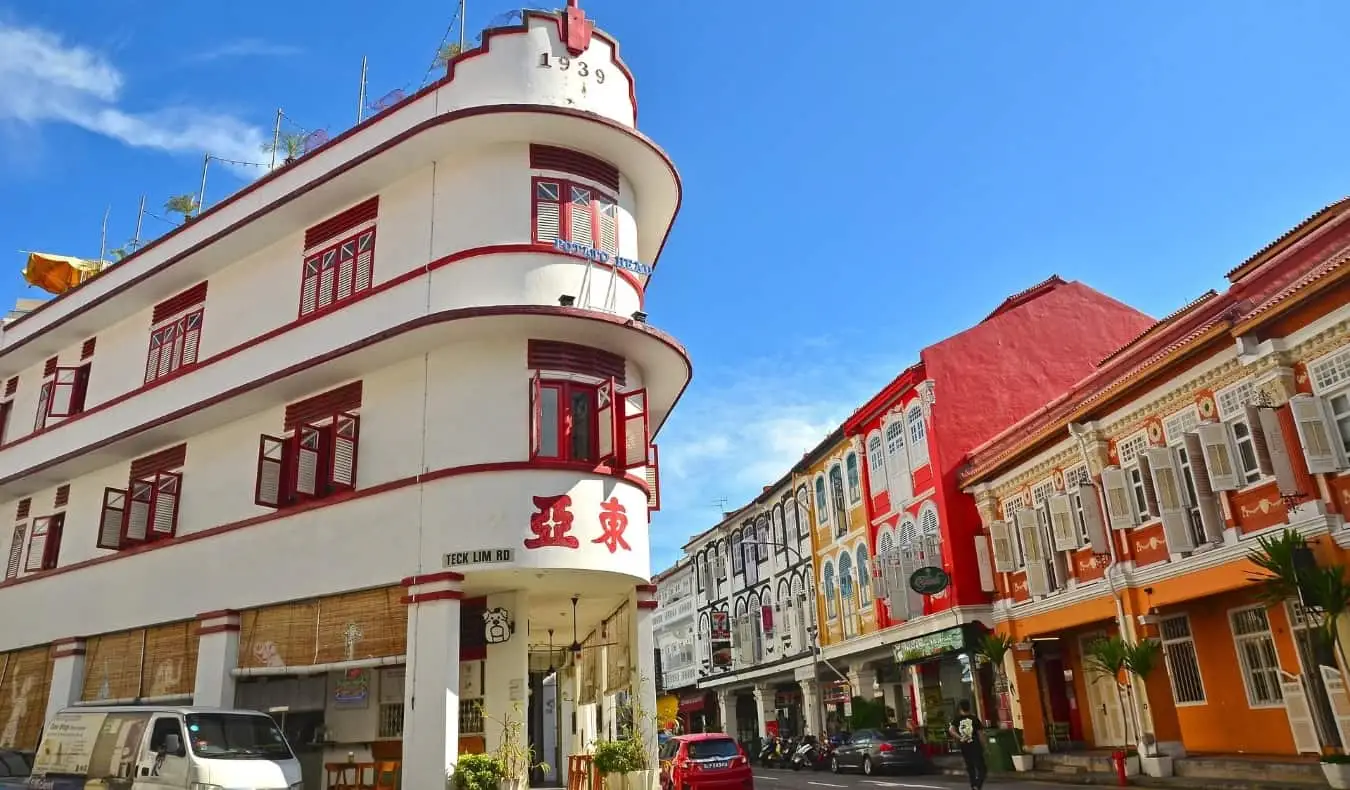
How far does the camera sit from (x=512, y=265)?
16.6 m

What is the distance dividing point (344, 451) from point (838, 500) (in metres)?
21.9

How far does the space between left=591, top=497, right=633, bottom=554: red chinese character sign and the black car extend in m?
14.2

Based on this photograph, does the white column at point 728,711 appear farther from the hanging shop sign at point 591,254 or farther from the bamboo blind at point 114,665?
the hanging shop sign at point 591,254

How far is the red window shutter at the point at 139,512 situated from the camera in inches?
796

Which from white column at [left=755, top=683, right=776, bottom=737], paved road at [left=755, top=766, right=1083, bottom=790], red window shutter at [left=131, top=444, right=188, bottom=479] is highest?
red window shutter at [left=131, top=444, right=188, bottom=479]

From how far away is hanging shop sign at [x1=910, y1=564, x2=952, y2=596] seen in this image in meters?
26.3

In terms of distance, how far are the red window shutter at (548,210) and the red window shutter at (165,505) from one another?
388 inches

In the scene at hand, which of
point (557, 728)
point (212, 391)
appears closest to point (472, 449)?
point (212, 391)

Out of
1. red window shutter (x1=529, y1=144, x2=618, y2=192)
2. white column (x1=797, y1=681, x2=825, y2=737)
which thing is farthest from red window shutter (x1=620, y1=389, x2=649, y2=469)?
white column (x1=797, y1=681, x2=825, y2=737)

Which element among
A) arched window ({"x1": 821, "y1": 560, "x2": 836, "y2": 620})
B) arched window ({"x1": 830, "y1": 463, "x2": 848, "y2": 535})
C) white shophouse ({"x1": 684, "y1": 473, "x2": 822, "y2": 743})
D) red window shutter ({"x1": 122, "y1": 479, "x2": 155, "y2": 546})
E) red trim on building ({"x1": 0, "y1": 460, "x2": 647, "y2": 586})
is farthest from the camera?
white shophouse ({"x1": 684, "y1": 473, "x2": 822, "y2": 743})

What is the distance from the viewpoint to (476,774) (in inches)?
562

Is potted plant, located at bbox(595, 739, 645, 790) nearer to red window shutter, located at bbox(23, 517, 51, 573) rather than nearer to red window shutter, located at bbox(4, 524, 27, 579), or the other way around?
red window shutter, located at bbox(23, 517, 51, 573)

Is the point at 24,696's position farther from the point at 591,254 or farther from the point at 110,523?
the point at 591,254

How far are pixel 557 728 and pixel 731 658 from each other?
70.2 feet
